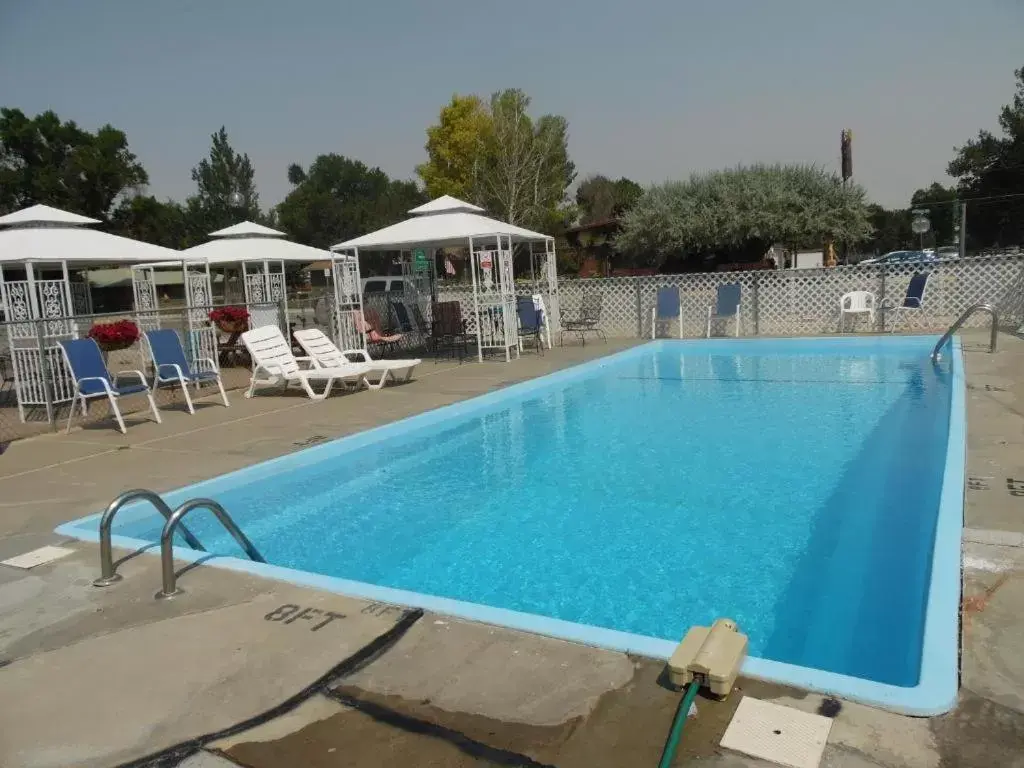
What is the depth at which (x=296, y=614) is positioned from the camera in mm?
3115

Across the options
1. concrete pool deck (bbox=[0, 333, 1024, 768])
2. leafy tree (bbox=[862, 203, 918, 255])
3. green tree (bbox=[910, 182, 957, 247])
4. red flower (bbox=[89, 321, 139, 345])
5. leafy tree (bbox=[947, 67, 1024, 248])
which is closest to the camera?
concrete pool deck (bbox=[0, 333, 1024, 768])

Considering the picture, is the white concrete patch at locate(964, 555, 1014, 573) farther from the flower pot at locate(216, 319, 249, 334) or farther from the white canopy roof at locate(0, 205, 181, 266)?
the flower pot at locate(216, 319, 249, 334)

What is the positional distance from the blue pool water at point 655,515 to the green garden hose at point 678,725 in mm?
1098

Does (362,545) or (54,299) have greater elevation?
(54,299)

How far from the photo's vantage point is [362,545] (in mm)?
4977

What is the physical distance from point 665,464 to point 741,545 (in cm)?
187

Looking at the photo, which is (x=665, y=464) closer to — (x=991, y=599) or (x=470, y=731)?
(x=991, y=599)

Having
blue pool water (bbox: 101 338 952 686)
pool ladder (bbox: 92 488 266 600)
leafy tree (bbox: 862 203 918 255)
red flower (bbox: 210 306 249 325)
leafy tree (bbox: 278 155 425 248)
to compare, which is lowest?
blue pool water (bbox: 101 338 952 686)

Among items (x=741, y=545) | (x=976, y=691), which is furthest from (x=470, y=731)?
(x=741, y=545)

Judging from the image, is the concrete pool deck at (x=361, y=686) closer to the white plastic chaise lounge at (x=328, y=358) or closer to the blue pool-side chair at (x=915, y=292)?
the white plastic chaise lounge at (x=328, y=358)

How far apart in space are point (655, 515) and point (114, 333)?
8403 millimetres

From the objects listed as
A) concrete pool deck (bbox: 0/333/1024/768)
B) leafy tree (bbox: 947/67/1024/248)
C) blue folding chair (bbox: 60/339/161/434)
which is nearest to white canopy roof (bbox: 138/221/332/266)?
blue folding chair (bbox: 60/339/161/434)

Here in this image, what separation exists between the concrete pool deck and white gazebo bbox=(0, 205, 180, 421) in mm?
5243

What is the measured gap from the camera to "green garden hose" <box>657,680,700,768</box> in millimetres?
1971
